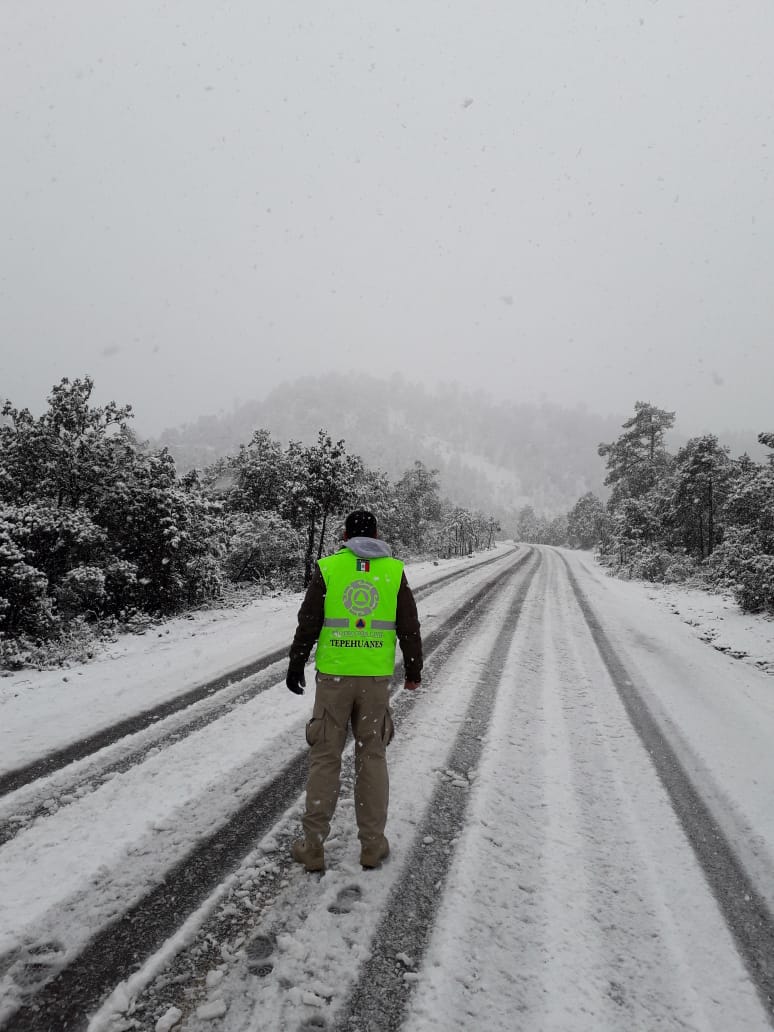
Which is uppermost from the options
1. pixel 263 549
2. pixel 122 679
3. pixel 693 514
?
pixel 693 514

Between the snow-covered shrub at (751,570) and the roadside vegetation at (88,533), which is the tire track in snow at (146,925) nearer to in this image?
the roadside vegetation at (88,533)

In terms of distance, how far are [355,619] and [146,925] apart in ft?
6.06

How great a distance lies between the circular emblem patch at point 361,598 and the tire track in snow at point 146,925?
1.64 meters

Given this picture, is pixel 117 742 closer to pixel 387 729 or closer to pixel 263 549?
pixel 387 729

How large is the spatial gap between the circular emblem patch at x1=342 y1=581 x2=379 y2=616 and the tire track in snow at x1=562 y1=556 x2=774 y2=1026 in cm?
261

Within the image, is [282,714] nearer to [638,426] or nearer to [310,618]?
[310,618]

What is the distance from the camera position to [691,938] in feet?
8.55

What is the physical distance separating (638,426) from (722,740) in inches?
1663

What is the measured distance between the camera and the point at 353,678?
310 centimetres

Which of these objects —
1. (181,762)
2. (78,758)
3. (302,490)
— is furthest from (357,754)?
(302,490)

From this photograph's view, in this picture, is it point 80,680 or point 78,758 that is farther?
point 80,680

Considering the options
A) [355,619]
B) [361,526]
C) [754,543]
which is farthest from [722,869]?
[754,543]

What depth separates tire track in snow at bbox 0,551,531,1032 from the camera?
2.06 meters

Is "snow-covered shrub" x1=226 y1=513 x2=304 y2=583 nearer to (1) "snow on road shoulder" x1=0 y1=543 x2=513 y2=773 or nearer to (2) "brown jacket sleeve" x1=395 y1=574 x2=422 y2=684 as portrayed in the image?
(1) "snow on road shoulder" x1=0 y1=543 x2=513 y2=773
